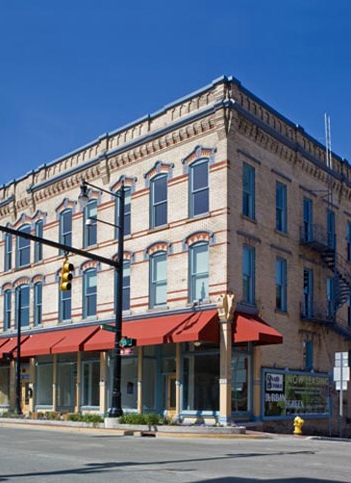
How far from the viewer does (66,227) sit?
113ft

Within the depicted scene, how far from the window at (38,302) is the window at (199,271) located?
454 inches

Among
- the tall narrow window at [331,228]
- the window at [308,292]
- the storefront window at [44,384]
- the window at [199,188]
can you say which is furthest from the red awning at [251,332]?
the storefront window at [44,384]

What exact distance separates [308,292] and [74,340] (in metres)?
10.7

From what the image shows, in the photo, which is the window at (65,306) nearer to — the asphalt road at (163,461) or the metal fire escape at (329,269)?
the metal fire escape at (329,269)

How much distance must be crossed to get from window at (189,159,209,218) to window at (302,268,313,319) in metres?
6.20

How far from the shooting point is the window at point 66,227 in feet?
112

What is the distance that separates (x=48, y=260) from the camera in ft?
→ 116

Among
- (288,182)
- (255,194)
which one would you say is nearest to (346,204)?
(288,182)

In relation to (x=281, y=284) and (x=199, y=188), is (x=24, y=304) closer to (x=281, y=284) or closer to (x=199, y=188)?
(x=199, y=188)

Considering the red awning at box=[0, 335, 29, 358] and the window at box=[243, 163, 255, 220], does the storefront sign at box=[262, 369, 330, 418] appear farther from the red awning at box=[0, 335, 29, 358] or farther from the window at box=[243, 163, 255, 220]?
the red awning at box=[0, 335, 29, 358]

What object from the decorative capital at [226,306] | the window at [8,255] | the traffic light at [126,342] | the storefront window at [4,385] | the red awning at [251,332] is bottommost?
the storefront window at [4,385]

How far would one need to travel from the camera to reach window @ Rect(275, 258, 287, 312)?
28.5 metres

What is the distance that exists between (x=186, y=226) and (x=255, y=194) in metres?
3.07

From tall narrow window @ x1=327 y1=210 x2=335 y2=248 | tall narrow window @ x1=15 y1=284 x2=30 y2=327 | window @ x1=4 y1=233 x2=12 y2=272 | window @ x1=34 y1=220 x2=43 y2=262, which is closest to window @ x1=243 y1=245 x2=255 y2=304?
tall narrow window @ x1=327 y1=210 x2=335 y2=248
